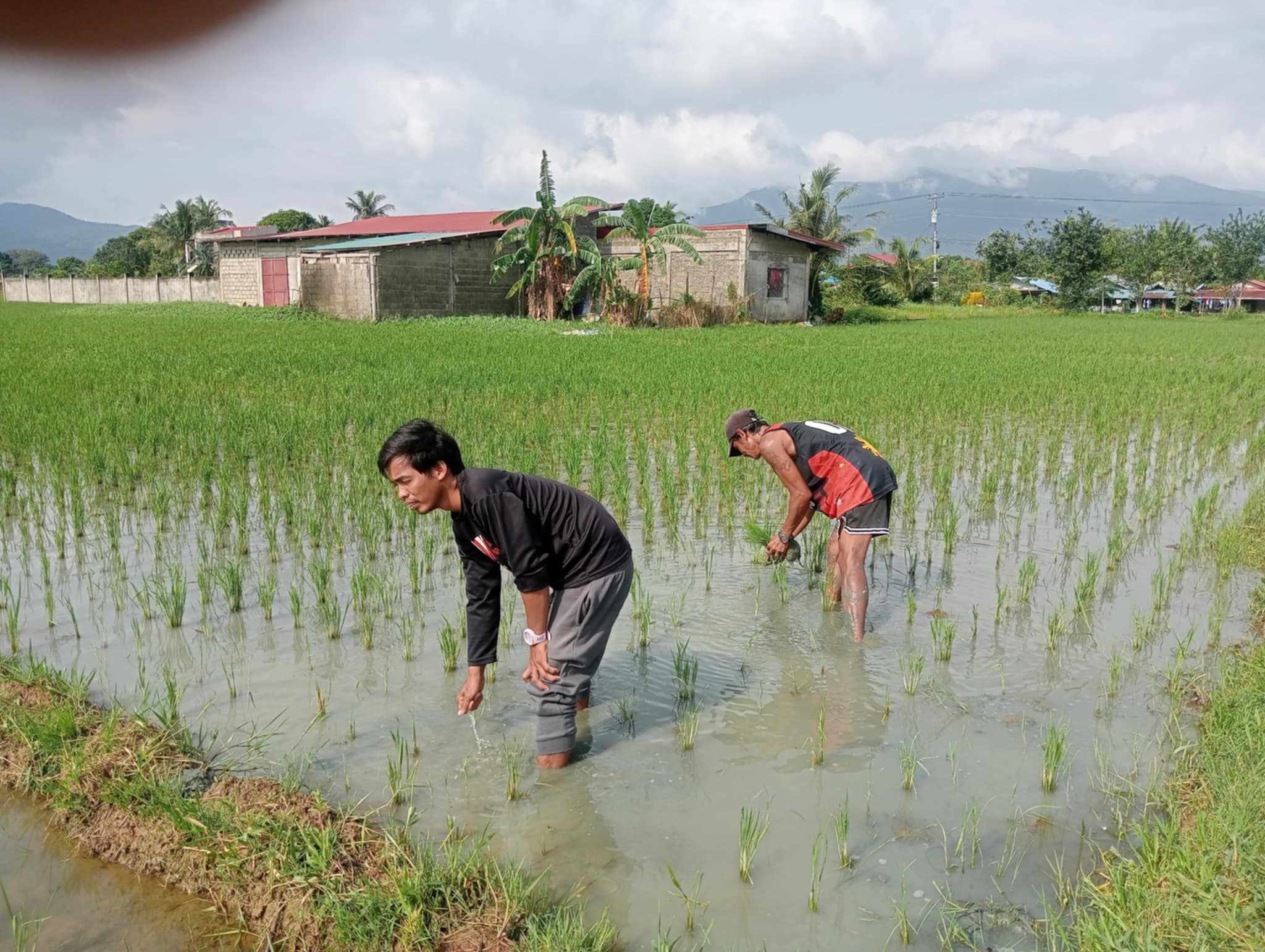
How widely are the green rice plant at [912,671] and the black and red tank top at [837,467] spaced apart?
2.17ft

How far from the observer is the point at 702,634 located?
3.91 m

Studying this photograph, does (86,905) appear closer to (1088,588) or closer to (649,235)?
(1088,588)

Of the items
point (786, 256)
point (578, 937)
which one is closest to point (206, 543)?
point (578, 937)

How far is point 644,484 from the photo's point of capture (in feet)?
18.6

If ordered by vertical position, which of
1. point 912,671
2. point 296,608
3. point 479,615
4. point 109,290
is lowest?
point 912,671

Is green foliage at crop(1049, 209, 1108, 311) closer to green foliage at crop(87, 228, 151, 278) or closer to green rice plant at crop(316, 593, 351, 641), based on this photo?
green rice plant at crop(316, 593, 351, 641)

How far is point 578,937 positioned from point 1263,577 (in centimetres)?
407

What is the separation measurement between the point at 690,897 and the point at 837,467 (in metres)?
2.16

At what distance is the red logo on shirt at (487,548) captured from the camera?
103 inches

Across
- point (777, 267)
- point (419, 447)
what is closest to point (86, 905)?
point (419, 447)

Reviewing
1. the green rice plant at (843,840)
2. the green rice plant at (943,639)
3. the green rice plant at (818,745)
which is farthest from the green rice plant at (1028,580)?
the green rice plant at (843,840)

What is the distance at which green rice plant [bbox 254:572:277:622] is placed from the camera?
12.9 ft

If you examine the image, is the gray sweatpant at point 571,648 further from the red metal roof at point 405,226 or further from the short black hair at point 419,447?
the red metal roof at point 405,226

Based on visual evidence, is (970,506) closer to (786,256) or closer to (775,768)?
(775,768)
